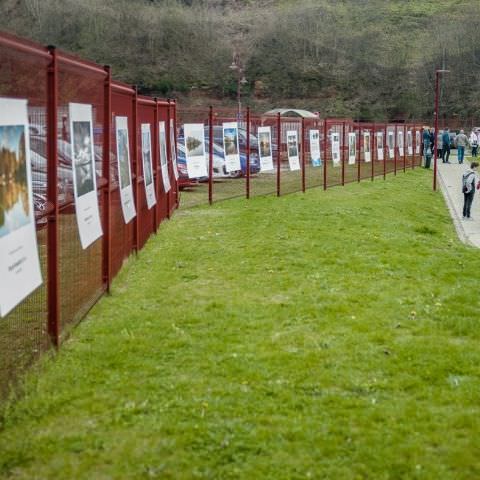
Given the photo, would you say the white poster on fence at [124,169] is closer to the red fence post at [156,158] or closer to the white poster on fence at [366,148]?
the red fence post at [156,158]

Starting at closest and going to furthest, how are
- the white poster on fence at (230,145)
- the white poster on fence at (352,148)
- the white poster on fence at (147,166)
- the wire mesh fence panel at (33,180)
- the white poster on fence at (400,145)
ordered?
the wire mesh fence panel at (33,180) < the white poster on fence at (147,166) < the white poster on fence at (230,145) < the white poster on fence at (352,148) < the white poster on fence at (400,145)

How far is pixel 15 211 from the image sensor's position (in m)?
5.17

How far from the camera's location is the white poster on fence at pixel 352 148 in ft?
87.1

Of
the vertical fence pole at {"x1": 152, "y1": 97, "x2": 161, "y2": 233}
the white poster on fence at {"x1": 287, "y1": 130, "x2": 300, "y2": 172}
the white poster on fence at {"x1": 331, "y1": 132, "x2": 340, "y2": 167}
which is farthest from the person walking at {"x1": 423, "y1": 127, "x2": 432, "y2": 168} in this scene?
the vertical fence pole at {"x1": 152, "y1": 97, "x2": 161, "y2": 233}

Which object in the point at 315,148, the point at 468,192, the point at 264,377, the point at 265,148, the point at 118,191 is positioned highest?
the point at 265,148

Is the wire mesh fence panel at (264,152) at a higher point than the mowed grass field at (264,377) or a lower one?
higher

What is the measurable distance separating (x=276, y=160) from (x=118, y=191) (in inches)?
439

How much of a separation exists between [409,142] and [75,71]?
30.9 metres

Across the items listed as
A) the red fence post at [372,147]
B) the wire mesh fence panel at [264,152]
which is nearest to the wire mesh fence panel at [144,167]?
the wire mesh fence panel at [264,152]

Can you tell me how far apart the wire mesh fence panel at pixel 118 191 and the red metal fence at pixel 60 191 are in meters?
0.01

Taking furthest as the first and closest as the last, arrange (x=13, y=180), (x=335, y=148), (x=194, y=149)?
(x=335, y=148), (x=194, y=149), (x=13, y=180)

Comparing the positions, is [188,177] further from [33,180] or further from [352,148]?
[33,180]

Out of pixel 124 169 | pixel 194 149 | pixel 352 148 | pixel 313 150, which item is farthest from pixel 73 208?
pixel 352 148

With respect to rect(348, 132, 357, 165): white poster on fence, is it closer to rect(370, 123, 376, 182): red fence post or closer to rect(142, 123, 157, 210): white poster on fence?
rect(370, 123, 376, 182): red fence post
